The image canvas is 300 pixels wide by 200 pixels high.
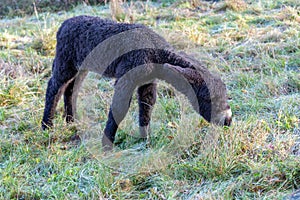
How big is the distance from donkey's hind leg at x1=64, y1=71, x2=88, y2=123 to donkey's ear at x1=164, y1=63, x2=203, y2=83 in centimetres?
161

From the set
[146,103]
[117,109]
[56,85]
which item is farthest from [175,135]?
[56,85]

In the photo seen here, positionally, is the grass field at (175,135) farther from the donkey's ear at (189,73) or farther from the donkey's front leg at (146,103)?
the donkey's ear at (189,73)

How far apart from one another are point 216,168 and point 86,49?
1.94m

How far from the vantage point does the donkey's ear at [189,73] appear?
12.5ft

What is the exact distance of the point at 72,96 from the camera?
5.14m

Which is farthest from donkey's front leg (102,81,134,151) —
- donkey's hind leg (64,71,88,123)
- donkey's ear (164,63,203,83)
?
donkey's hind leg (64,71,88,123)

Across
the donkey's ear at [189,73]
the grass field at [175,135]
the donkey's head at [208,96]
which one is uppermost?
the donkey's ear at [189,73]

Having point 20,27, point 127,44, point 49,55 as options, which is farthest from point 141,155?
point 20,27

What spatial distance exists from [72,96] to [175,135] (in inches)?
63.9

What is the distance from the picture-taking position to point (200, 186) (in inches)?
136

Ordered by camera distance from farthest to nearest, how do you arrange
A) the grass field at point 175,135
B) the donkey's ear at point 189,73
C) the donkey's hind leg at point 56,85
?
1. the donkey's hind leg at point 56,85
2. the donkey's ear at point 189,73
3. the grass field at point 175,135

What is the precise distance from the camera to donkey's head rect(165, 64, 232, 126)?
3908 mm

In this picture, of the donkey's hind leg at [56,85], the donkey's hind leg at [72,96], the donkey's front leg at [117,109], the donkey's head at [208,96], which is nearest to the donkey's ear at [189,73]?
the donkey's head at [208,96]

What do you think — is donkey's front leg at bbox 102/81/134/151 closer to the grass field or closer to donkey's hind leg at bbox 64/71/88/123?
the grass field
